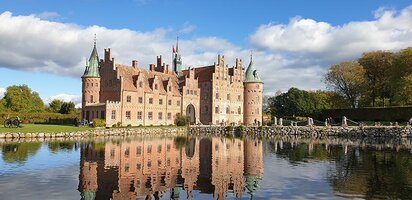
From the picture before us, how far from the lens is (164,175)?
17.2m

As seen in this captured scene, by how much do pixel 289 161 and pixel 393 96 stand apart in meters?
44.8

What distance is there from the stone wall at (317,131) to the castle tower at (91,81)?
1398 cm

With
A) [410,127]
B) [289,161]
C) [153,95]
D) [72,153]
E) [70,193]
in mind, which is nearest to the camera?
[70,193]

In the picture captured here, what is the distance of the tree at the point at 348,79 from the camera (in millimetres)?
64812

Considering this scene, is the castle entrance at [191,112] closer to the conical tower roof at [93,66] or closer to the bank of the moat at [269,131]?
the bank of the moat at [269,131]

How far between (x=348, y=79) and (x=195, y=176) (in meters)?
54.7

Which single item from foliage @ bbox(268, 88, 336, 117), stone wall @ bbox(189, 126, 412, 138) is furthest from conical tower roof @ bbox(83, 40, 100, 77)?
foliage @ bbox(268, 88, 336, 117)

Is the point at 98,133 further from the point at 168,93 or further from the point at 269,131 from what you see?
the point at 269,131

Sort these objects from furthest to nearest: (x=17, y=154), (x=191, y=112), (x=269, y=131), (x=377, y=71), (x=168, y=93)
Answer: (x=377, y=71) → (x=191, y=112) → (x=168, y=93) → (x=269, y=131) → (x=17, y=154)

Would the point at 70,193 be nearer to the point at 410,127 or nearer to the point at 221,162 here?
the point at 221,162

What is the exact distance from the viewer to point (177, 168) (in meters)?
19.4

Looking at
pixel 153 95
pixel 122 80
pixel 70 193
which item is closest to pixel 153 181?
pixel 70 193

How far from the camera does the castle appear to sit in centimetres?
5341

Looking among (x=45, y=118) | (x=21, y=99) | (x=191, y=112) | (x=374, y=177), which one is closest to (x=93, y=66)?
(x=45, y=118)
